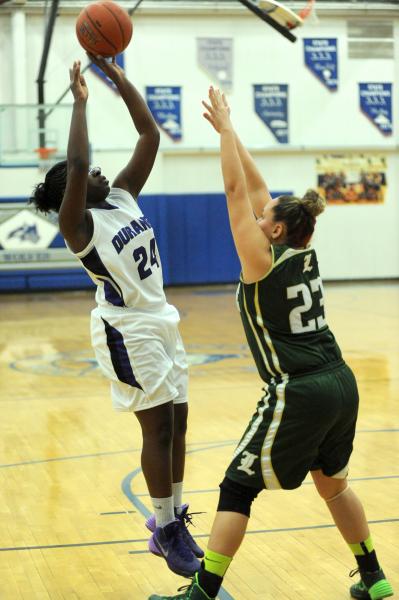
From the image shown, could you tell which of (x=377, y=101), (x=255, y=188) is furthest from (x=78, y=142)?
(x=377, y=101)

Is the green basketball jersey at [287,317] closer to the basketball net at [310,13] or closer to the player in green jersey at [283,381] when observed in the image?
the player in green jersey at [283,381]

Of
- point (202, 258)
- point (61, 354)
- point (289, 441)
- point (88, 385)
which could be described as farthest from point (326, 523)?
point (202, 258)

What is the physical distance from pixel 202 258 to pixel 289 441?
1654 cm

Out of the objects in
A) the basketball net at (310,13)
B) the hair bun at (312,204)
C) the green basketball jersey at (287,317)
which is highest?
the basketball net at (310,13)

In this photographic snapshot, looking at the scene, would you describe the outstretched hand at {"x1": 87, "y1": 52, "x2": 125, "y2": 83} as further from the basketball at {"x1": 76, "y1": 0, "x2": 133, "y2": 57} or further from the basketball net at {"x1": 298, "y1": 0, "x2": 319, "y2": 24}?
the basketball net at {"x1": 298, "y1": 0, "x2": 319, "y2": 24}

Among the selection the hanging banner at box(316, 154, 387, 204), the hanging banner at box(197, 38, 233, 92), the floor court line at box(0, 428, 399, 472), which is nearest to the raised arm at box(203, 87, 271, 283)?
the floor court line at box(0, 428, 399, 472)

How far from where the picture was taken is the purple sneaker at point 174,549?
3773mm

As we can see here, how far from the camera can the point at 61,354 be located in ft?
34.8

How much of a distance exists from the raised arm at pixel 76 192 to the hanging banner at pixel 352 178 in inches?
670

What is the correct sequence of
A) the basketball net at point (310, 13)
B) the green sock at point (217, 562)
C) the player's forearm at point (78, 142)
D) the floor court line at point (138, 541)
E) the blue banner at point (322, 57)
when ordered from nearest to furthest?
the green sock at point (217, 562) → the player's forearm at point (78, 142) → the floor court line at point (138, 541) → the basketball net at point (310, 13) → the blue banner at point (322, 57)

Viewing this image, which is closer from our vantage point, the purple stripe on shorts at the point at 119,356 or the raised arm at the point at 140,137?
the purple stripe on shorts at the point at 119,356

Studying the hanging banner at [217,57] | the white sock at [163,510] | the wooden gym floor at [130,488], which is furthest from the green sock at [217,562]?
the hanging banner at [217,57]

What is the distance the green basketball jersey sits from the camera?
334cm

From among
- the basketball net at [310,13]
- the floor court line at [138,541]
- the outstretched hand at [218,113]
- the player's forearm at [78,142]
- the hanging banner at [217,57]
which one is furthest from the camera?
the hanging banner at [217,57]
